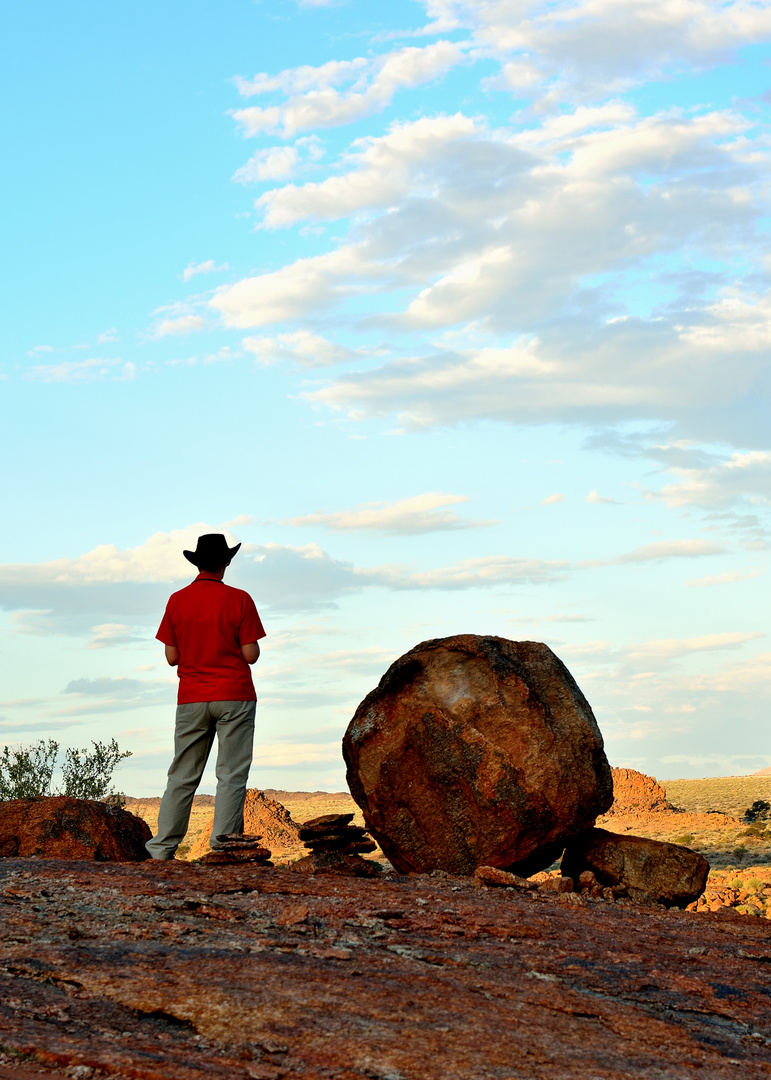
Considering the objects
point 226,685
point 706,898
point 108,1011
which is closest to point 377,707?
point 226,685

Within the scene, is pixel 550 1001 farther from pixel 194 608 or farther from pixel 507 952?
pixel 194 608

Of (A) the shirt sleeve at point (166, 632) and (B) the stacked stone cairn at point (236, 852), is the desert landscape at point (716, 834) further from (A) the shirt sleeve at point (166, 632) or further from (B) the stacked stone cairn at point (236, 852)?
(A) the shirt sleeve at point (166, 632)

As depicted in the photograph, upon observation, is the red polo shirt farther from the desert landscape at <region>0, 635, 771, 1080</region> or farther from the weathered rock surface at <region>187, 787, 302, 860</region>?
the weathered rock surface at <region>187, 787, 302, 860</region>

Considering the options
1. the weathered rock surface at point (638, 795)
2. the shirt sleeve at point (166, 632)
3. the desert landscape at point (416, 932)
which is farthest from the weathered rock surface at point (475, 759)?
the weathered rock surface at point (638, 795)

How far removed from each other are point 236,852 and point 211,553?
2937 millimetres

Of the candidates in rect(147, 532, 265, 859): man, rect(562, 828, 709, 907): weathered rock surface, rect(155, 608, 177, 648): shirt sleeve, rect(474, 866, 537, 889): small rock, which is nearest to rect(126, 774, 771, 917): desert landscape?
rect(562, 828, 709, 907): weathered rock surface

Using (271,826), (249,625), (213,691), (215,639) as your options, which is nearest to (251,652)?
(249,625)

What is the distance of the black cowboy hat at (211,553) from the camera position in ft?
34.7

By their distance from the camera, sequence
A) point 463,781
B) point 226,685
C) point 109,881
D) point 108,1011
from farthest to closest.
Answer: point 463,781 < point 226,685 < point 109,881 < point 108,1011

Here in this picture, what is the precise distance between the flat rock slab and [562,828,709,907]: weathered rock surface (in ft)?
6.61

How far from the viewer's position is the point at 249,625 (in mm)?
10117

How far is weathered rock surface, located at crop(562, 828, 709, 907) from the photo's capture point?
1097cm

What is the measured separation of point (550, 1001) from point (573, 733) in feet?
17.8

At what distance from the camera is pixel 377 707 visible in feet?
37.7
